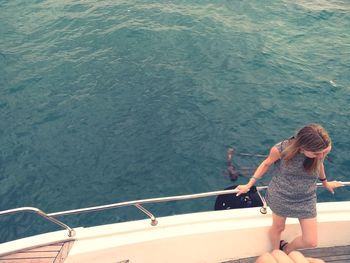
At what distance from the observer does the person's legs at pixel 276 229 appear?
4649 mm

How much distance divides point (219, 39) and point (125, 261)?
1225 centimetres

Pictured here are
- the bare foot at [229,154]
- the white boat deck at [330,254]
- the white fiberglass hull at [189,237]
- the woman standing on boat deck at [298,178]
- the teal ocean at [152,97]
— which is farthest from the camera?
the bare foot at [229,154]

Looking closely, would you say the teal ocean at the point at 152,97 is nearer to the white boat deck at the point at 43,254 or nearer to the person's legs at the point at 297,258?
the white boat deck at the point at 43,254

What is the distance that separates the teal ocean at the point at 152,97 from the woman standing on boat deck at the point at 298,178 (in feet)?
11.9

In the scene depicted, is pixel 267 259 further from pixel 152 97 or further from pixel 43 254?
pixel 152 97

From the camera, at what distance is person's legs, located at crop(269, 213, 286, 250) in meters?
4.65

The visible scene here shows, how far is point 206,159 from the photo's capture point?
9.22 meters

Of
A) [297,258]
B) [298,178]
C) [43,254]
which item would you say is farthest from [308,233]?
[43,254]

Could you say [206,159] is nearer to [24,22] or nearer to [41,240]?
[41,240]

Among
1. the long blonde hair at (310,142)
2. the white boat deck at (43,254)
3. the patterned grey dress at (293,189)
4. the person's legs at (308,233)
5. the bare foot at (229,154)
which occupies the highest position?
the long blonde hair at (310,142)

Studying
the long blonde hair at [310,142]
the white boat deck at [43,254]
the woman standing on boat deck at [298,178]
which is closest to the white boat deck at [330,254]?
the woman standing on boat deck at [298,178]

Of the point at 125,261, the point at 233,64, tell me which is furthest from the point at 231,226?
the point at 233,64

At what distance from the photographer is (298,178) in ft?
14.3

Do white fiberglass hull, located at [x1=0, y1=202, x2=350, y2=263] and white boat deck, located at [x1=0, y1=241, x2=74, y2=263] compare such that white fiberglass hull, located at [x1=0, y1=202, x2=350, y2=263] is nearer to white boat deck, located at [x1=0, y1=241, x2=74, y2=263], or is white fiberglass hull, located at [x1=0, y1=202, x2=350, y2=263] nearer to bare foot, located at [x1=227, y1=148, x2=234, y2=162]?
white boat deck, located at [x1=0, y1=241, x2=74, y2=263]
